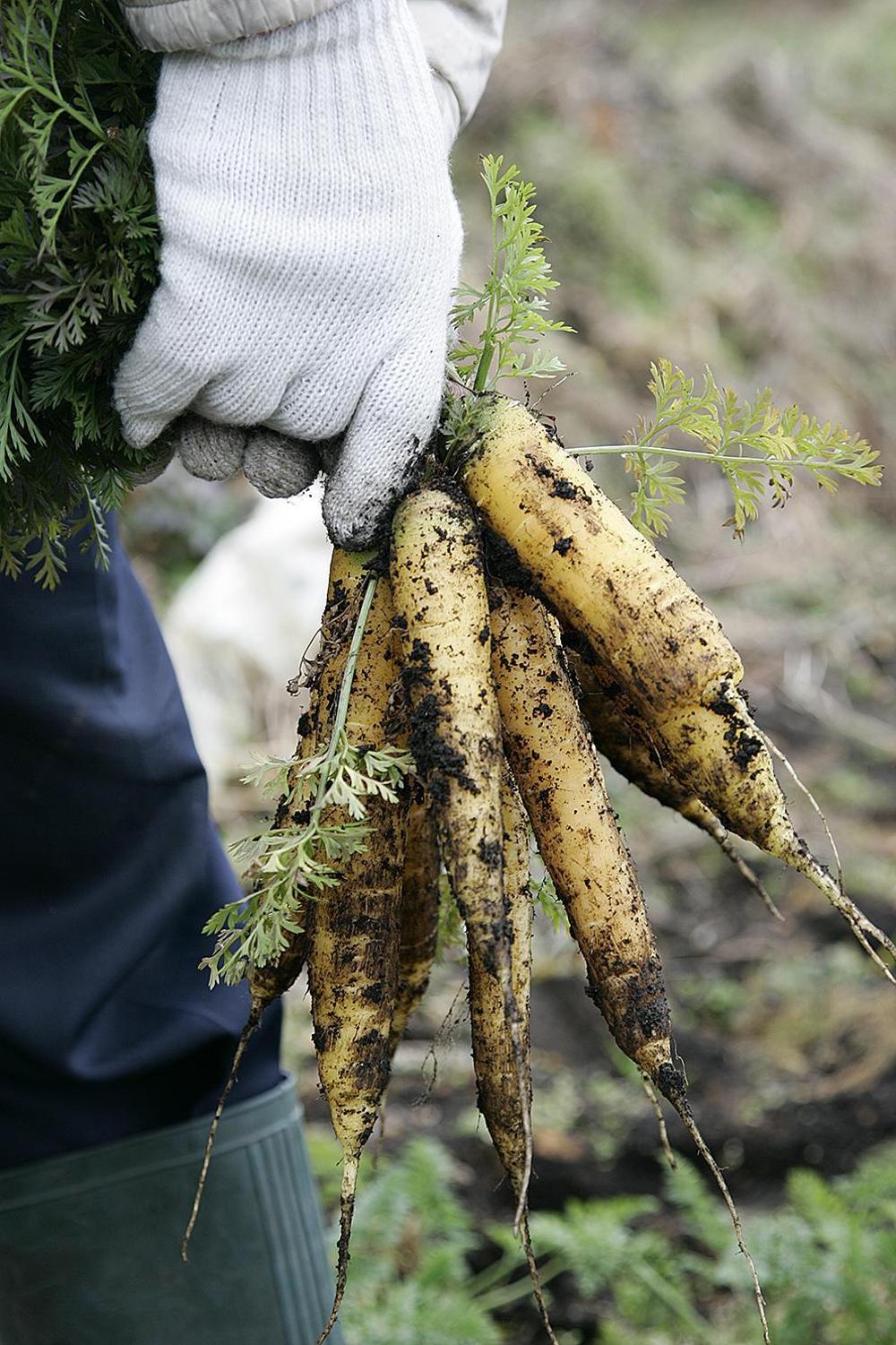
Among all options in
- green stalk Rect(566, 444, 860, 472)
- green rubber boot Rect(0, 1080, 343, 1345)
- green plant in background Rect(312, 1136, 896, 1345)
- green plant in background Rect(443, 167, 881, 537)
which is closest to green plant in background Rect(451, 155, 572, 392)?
green plant in background Rect(443, 167, 881, 537)

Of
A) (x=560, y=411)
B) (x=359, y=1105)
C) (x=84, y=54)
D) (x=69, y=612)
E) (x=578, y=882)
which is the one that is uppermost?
(x=84, y=54)

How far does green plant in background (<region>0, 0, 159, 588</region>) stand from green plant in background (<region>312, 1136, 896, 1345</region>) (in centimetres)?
160

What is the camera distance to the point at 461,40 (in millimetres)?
1702

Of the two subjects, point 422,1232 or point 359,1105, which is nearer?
point 359,1105

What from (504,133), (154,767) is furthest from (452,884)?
(504,133)

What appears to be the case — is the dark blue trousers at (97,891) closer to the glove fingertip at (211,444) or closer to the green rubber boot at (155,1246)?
the green rubber boot at (155,1246)

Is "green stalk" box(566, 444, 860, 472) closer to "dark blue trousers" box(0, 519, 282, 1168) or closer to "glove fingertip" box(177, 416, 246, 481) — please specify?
"glove fingertip" box(177, 416, 246, 481)

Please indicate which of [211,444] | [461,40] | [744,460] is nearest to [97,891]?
[211,444]

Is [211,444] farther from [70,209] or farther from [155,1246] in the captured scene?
[155,1246]

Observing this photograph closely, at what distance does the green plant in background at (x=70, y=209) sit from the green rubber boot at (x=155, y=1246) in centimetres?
104

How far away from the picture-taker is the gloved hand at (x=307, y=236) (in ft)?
4.52

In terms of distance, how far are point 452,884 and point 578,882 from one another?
0.59 feet

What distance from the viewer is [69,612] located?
1.86m

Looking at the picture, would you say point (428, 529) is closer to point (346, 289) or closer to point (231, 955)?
point (346, 289)
